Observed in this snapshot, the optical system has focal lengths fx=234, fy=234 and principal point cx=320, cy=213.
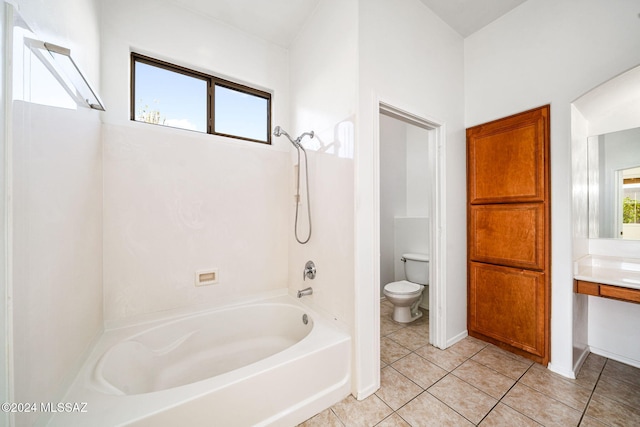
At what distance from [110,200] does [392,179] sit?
2.97 metres

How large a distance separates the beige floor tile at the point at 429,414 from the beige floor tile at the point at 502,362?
0.66 m

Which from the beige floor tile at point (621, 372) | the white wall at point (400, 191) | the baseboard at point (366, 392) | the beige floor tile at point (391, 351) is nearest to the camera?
the baseboard at point (366, 392)

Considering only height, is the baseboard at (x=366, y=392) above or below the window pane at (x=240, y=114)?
below

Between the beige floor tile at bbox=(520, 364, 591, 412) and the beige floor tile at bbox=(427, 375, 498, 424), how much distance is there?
39 centimetres

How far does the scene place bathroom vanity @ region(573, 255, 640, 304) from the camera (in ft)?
4.64

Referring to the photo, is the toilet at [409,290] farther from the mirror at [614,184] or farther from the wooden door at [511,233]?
the mirror at [614,184]

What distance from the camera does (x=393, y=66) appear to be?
168 cm

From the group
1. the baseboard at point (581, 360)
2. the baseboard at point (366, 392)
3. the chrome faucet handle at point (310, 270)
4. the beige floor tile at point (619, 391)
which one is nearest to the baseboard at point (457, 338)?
the baseboard at point (581, 360)

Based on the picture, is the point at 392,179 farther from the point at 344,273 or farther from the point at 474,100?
the point at 344,273

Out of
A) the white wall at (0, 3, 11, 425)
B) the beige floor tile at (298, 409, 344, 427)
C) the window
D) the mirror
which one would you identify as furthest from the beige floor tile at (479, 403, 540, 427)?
the window

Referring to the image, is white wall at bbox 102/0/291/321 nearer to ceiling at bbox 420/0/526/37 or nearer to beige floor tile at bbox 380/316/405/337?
beige floor tile at bbox 380/316/405/337

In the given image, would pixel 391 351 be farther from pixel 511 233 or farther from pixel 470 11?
pixel 470 11

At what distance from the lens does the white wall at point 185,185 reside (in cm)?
161

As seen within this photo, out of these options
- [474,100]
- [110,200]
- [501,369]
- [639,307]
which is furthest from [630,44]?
[110,200]
